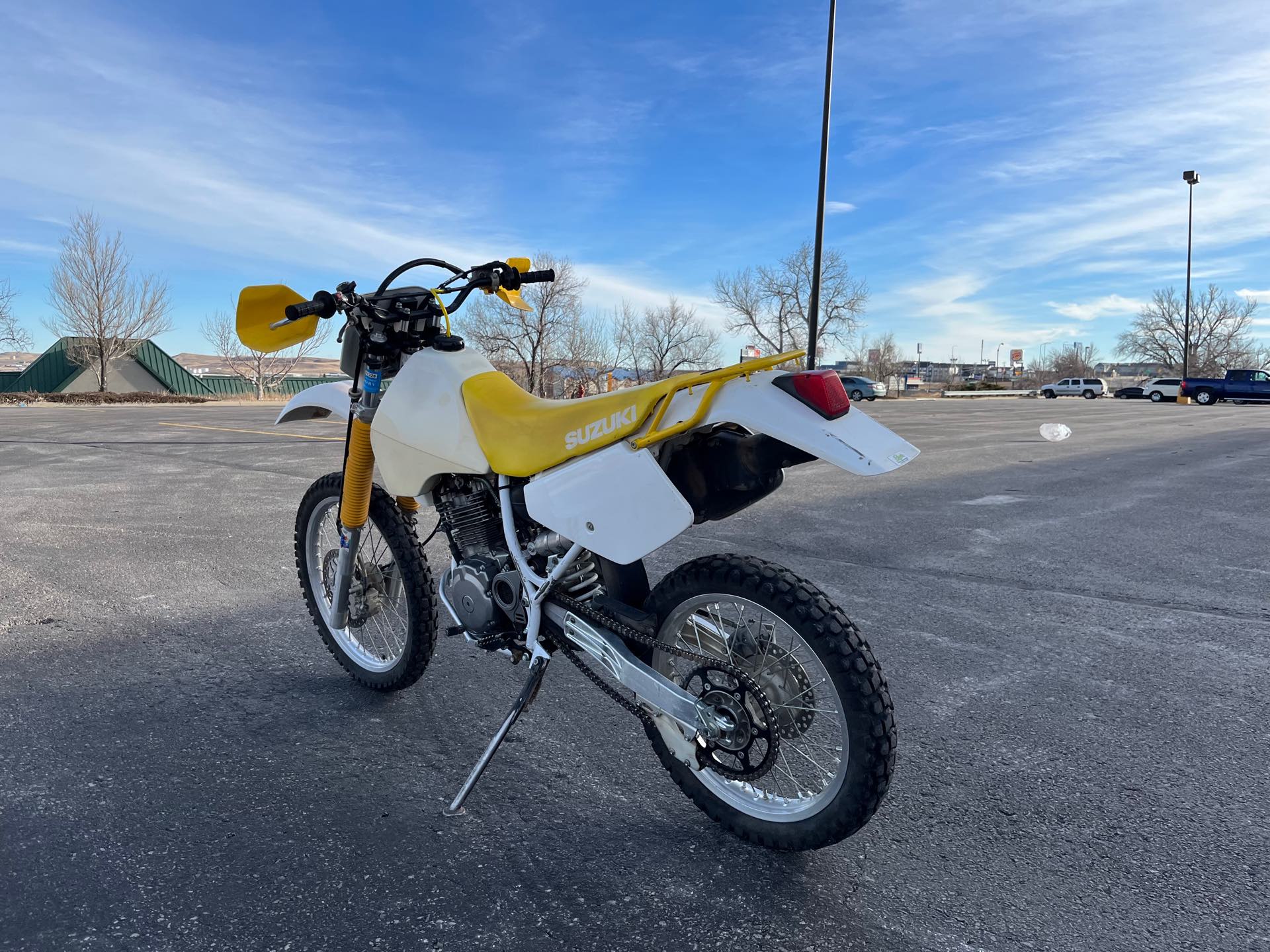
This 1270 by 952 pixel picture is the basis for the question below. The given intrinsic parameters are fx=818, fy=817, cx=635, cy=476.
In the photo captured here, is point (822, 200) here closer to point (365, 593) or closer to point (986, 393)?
point (365, 593)

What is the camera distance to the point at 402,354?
3059 mm

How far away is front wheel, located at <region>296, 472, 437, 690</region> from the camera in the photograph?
314 cm

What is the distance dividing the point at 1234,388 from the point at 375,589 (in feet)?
157

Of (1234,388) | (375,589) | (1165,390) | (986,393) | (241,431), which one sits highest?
(986,393)

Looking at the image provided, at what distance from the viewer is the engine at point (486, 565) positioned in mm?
2523

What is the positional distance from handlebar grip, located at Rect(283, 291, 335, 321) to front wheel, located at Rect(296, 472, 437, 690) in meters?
0.74

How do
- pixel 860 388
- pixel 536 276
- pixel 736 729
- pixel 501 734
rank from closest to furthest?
pixel 736 729, pixel 501 734, pixel 536 276, pixel 860 388

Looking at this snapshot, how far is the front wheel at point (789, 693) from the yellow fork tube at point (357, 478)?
1.37m

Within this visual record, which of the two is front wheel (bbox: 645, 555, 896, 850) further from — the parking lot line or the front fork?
the parking lot line

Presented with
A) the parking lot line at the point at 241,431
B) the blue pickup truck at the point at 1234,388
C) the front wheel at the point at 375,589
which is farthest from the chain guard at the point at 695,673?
the blue pickup truck at the point at 1234,388

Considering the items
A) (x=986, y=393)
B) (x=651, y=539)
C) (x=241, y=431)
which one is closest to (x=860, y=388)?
(x=986, y=393)

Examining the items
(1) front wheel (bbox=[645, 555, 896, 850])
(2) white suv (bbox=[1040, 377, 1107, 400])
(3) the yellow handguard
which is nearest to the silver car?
(2) white suv (bbox=[1040, 377, 1107, 400])

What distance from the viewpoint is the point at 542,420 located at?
2.40 m

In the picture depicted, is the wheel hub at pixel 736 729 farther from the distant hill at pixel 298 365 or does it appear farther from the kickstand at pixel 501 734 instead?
the distant hill at pixel 298 365
